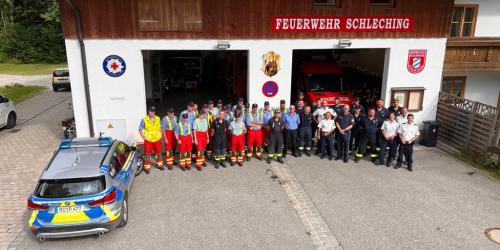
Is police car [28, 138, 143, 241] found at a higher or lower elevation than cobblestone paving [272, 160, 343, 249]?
higher

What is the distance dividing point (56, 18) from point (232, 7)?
35854 mm

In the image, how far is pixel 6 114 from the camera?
15.0 m

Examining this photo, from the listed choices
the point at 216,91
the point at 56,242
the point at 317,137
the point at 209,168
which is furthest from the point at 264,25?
the point at 216,91

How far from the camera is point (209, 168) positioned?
1090 centimetres

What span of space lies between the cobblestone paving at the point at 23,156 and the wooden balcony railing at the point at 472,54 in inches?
542

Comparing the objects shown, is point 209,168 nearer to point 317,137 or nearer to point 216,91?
point 317,137

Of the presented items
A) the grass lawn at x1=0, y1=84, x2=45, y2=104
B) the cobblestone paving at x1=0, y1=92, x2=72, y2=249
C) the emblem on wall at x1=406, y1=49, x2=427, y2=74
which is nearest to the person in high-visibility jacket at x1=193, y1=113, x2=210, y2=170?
the cobblestone paving at x1=0, y1=92, x2=72, y2=249

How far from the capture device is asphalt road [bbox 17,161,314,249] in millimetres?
7199

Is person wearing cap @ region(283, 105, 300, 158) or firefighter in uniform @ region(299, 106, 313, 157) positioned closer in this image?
person wearing cap @ region(283, 105, 300, 158)

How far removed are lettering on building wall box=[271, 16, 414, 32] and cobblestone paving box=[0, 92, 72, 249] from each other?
8.38 meters

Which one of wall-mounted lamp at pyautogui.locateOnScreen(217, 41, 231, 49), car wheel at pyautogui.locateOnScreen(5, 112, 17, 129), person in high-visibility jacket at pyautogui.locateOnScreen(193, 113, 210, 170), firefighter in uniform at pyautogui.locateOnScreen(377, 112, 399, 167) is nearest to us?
person in high-visibility jacket at pyautogui.locateOnScreen(193, 113, 210, 170)

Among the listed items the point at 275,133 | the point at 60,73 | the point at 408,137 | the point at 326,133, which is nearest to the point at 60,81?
the point at 60,73

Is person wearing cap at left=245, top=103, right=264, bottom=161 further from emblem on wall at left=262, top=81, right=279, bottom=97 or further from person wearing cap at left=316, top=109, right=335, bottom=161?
person wearing cap at left=316, top=109, right=335, bottom=161

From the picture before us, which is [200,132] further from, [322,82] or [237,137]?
[322,82]
